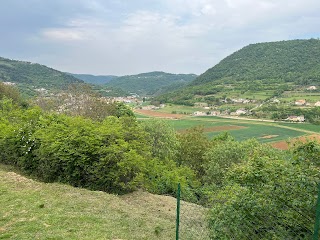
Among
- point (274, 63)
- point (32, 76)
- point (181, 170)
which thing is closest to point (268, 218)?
point (181, 170)

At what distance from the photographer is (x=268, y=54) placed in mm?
140125

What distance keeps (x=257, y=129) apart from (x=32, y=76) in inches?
4312

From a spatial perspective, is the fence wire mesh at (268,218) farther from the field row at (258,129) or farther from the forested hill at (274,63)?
the forested hill at (274,63)

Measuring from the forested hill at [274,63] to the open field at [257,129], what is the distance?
4465cm

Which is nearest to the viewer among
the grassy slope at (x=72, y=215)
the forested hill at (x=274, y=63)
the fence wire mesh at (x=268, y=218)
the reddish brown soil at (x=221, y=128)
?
the fence wire mesh at (x=268, y=218)

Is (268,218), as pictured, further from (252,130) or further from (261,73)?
(261,73)

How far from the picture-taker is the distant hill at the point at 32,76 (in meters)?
116

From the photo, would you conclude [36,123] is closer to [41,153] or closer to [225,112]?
[41,153]

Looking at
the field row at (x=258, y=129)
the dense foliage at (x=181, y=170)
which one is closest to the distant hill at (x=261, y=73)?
the field row at (x=258, y=129)

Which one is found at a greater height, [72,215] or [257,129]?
[72,215]

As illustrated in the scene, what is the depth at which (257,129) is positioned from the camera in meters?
60.2

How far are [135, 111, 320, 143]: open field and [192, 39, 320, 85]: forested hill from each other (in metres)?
44.7

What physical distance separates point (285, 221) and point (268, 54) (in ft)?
483

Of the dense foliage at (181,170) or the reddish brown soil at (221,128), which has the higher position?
the dense foliage at (181,170)
